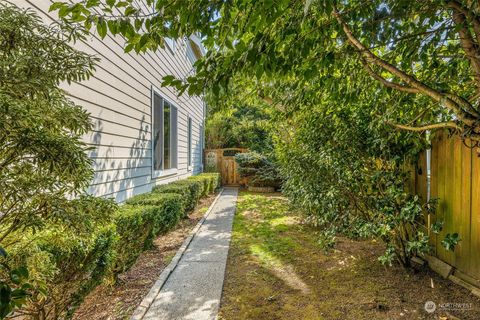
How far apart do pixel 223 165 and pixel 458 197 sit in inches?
469

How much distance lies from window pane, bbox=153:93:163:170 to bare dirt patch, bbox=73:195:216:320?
2.00 metres

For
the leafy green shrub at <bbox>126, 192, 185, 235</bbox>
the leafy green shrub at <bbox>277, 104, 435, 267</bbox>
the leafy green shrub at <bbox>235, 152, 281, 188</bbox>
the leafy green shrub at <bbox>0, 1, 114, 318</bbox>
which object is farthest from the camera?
the leafy green shrub at <bbox>235, 152, 281, 188</bbox>

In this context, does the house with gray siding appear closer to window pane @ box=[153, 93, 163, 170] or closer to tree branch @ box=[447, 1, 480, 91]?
window pane @ box=[153, 93, 163, 170]

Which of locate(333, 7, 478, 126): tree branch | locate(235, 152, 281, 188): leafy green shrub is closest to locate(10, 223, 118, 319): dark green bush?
locate(333, 7, 478, 126): tree branch

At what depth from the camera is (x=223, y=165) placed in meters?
14.5

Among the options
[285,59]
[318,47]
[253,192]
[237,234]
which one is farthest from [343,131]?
[253,192]

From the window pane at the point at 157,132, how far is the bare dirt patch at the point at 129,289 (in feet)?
6.56

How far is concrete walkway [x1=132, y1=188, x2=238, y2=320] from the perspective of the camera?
2.80 meters

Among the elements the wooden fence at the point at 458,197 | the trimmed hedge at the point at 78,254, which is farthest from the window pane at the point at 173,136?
the wooden fence at the point at 458,197

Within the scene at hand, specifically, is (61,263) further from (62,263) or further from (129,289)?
(129,289)

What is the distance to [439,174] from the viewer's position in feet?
10.8

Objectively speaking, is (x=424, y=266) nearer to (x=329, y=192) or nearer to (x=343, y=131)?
(x=329, y=192)

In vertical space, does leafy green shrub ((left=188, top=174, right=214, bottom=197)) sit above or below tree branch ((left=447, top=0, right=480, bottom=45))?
below

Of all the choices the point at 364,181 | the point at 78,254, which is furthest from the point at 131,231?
the point at 364,181
